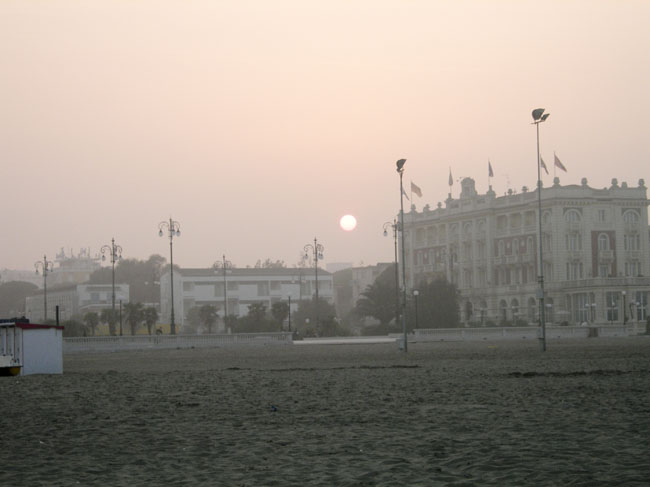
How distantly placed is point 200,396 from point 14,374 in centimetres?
1193

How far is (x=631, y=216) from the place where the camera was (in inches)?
4924

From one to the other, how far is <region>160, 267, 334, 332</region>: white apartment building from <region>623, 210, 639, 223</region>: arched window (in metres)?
47.7

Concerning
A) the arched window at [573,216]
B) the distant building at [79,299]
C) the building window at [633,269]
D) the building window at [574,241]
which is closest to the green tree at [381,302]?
the building window at [574,241]

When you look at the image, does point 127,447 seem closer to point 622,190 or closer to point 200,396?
point 200,396

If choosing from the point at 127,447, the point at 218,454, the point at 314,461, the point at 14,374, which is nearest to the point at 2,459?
the point at 127,447

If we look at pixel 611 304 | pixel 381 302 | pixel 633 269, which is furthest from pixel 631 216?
pixel 381 302

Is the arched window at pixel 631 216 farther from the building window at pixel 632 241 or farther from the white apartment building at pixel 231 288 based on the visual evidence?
the white apartment building at pixel 231 288

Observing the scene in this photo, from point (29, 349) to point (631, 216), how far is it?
10320cm

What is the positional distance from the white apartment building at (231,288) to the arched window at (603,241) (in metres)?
45.9

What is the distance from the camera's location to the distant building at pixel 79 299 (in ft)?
553

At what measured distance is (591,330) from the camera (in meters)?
79.1

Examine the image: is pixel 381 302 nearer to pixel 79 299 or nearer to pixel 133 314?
pixel 133 314

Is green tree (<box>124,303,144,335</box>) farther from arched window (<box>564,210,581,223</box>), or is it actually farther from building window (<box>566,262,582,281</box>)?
arched window (<box>564,210,581,223</box>)

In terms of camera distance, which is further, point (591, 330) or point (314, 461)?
point (591, 330)
